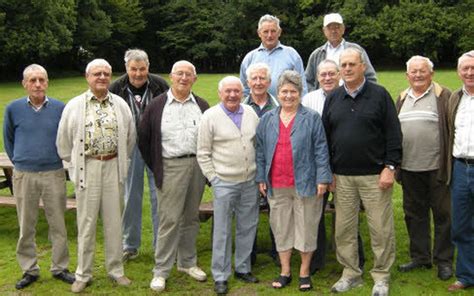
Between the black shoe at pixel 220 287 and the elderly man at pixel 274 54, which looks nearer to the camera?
the black shoe at pixel 220 287

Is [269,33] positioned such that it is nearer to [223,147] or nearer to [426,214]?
[223,147]

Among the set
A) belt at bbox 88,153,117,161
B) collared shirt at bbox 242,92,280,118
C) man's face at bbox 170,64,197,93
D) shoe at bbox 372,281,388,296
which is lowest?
shoe at bbox 372,281,388,296

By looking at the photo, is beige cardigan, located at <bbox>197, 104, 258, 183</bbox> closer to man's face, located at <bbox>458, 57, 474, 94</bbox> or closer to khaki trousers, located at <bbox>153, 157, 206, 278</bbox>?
khaki trousers, located at <bbox>153, 157, 206, 278</bbox>

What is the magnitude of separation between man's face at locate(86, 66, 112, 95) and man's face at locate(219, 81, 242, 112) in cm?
121

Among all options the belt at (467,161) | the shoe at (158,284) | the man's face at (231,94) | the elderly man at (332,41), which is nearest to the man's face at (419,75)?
the belt at (467,161)

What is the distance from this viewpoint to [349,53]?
5.22 meters

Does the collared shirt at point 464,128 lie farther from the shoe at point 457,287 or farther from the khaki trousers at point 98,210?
the khaki trousers at point 98,210

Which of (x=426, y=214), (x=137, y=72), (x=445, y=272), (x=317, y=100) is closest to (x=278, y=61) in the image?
(x=317, y=100)

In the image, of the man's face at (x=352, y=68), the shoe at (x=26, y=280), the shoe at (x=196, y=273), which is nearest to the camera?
→ the man's face at (x=352, y=68)

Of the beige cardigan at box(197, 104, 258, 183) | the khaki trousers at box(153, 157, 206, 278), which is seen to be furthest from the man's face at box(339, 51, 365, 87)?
the khaki trousers at box(153, 157, 206, 278)

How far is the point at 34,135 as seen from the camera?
18.7 ft

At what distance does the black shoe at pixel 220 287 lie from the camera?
559 centimetres

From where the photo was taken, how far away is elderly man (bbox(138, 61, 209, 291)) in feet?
18.4

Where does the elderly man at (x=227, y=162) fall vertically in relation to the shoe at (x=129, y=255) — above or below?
above
